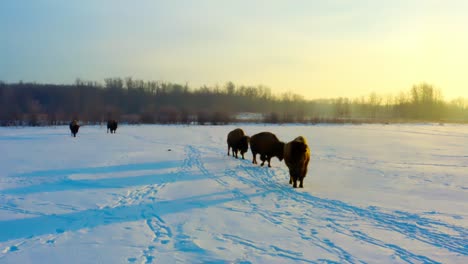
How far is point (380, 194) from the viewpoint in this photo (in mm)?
10109

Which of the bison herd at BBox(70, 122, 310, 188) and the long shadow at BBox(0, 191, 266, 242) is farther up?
the bison herd at BBox(70, 122, 310, 188)

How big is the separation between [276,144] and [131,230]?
928cm

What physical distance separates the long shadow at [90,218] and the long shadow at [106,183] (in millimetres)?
2775

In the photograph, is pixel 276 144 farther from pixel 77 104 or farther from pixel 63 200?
pixel 77 104

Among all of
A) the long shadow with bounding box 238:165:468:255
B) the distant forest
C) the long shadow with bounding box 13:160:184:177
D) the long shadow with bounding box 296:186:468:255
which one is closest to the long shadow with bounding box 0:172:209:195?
the long shadow with bounding box 13:160:184:177

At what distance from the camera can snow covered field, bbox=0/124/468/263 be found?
18.4 feet

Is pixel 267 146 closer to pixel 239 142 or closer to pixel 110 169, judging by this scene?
pixel 239 142

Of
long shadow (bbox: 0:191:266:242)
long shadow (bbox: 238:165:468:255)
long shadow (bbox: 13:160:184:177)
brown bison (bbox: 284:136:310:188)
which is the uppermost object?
brown bison (bbox: 284:136:310:188)

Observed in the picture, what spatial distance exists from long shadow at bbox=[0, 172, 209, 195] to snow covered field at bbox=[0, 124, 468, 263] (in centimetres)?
3

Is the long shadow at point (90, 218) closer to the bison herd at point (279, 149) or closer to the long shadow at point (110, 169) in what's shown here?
the bison herd at point (279, 149)

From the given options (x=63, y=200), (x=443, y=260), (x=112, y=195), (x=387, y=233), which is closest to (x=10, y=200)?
(x=63, y=200)

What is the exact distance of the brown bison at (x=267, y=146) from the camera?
49.3 ft

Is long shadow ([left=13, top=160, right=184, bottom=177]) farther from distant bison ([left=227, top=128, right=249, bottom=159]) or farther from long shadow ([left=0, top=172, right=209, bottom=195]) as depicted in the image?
distant bison ([left=227, top=128, right=249, bottom=159])

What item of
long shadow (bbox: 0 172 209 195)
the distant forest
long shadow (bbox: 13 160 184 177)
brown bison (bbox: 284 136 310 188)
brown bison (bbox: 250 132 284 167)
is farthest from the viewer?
the distant forest
